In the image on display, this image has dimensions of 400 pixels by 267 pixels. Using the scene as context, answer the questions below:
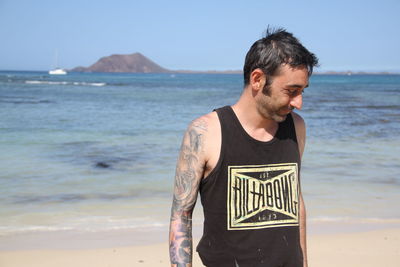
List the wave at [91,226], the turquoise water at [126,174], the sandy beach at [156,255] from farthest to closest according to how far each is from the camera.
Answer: the turquoise water at [126,174] < the wave at [91,226] < the sandy beach at [156,255]

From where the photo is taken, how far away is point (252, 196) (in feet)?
6.96

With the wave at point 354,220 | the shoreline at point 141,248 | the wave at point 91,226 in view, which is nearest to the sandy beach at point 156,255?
the shoreline at point 141,248

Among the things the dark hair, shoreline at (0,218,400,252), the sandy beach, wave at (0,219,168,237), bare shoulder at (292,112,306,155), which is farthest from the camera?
wave at (0,219,168,237)

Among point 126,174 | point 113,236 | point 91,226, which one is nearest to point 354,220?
point 113,236

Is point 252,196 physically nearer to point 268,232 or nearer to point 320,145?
point 268,232

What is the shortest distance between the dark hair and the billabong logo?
389 mm

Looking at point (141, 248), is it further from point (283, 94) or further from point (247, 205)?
point (283, 94)

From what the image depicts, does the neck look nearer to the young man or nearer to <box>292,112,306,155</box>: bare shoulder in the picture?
the young man

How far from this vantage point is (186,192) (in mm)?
2189

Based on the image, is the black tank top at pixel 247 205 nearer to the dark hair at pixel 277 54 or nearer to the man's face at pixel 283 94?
the man's face at pixel 283 94

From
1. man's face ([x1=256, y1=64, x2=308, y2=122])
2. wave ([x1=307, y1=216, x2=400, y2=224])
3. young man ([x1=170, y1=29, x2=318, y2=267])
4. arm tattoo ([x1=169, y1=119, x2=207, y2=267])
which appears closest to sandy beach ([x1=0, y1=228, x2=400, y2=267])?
wave ([x1=307, y1=216, x2=400, y2=224])

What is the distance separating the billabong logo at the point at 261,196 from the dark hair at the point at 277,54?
0.39m

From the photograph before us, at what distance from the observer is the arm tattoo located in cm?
215

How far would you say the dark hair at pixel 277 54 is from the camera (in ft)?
6.82
